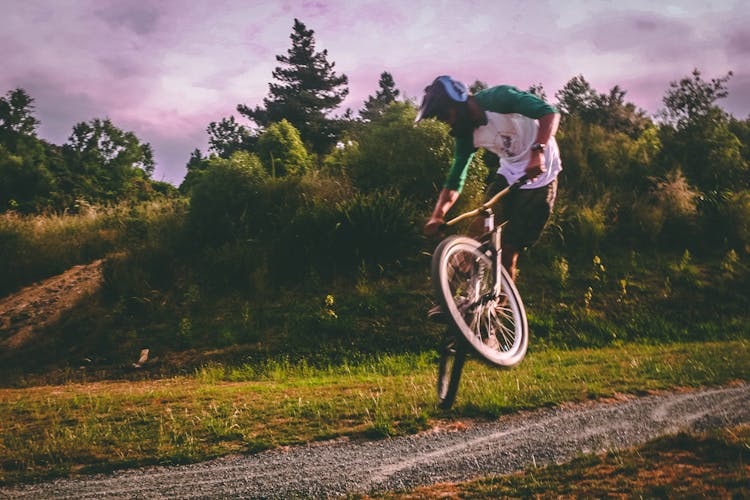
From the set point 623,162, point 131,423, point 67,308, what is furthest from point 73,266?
point 623,162

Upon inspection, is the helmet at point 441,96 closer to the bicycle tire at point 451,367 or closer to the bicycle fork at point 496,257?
the bicycle fork at point 496,257

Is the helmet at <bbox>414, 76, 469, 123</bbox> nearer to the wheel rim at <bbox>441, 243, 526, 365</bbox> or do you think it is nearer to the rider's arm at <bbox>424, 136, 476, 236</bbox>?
the rider's arm at <bbox>424, 136, 476, 236</bbox>

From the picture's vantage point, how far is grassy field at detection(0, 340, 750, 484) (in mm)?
6648

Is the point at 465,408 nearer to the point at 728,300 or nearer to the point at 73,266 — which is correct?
the point at 728,300

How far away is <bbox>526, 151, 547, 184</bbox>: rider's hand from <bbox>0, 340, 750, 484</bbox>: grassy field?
4436 mm

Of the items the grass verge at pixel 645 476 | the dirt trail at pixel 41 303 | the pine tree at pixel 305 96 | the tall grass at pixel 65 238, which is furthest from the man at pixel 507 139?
the pine tree at pixel 305 96

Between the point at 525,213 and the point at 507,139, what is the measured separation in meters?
0.62

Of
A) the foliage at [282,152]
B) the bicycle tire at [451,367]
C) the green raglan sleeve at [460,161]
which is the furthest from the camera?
the foliage at [282,152]

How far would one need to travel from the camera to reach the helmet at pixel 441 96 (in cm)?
387

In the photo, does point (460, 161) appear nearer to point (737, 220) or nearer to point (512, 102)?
point (512, 102)

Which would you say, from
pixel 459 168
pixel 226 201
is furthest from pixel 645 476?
pixel 226 201

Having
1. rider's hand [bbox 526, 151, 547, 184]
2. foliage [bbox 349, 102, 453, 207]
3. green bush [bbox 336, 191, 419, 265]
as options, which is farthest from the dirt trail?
rider's hand [bbox 526, 151, 547, 184]

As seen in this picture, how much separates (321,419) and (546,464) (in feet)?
10.3

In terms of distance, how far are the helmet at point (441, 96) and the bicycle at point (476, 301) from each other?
0.78 m
